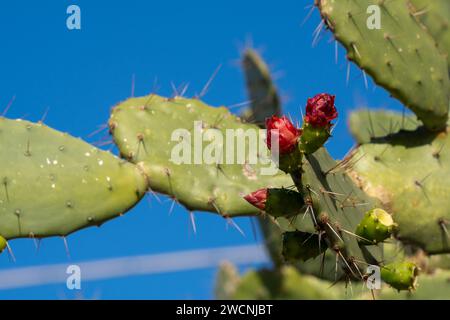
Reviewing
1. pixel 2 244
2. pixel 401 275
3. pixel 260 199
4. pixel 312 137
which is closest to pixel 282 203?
pixel 260 199

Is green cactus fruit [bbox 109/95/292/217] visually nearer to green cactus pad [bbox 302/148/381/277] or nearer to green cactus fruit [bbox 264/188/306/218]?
green cactus pad [bbox 302/148/381/277]

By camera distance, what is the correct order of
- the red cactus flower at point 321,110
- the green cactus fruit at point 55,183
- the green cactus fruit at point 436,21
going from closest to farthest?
1. the red cactus flower at point 321,110
2. the green cactus fruit at point 55,183
3. the green cactus fruit at point 436,21

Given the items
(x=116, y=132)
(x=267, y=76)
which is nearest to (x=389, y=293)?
(x=116, y=132)

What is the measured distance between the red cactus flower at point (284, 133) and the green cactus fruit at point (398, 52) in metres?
0.90

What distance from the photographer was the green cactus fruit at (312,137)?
198 cm

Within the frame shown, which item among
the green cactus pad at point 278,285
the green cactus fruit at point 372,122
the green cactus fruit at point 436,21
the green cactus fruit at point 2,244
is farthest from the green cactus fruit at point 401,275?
the green cactus fruit at point 372,122

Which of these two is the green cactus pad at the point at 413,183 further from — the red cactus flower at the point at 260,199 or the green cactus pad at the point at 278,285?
the red cactus flower at the point at 260,199

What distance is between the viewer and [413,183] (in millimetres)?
2936

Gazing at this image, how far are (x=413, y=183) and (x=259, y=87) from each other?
1374 millimetres

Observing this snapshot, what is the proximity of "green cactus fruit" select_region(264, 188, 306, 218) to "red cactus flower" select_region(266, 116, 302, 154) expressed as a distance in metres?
0.13

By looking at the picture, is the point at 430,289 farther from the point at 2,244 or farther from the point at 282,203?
the point at 2,244
